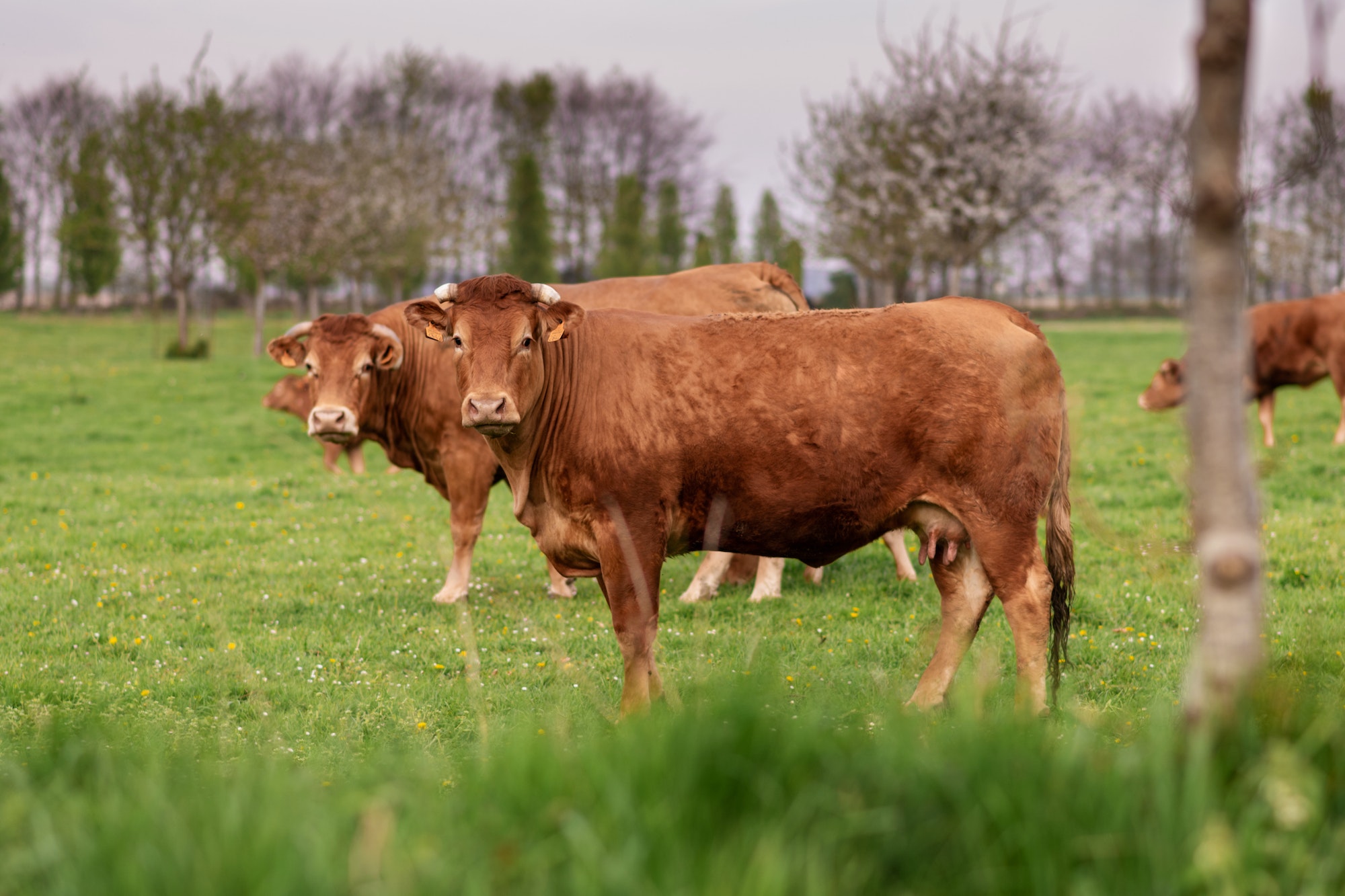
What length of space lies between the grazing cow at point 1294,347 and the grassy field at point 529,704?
1044 mm

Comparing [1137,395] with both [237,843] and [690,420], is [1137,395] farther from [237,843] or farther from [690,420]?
[237,843]

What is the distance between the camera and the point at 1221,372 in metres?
3.01

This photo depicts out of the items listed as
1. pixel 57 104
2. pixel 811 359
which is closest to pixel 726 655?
pixel 811 359

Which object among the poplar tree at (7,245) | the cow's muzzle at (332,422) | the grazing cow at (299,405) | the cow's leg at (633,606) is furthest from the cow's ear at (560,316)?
the poplar tree at (7,245)

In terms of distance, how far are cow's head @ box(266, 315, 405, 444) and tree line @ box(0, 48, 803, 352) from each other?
23.9 meters

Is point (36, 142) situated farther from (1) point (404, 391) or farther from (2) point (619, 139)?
(1) point (404, 391)

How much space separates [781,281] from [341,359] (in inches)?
140

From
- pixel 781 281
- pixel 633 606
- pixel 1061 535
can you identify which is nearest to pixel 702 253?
pixel 781 281

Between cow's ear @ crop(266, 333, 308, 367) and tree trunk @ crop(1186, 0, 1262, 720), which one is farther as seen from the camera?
cow's ear @ crop(266, 333, 308, 367)

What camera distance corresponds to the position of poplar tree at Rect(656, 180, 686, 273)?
59.3m

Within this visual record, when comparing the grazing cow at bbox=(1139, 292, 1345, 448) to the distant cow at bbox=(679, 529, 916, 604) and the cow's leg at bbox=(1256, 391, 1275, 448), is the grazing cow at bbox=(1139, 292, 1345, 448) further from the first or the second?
the distant cow at bbox=(679, 529, 916, 604)

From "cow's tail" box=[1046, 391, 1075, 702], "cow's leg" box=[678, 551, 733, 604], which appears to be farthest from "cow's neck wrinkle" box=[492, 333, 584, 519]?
"cow's leg" box=[678, 551, 733, 604]

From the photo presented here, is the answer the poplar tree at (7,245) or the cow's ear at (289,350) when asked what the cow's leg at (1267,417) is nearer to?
the cow's ear at (289,350)

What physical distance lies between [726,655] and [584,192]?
186 feet
